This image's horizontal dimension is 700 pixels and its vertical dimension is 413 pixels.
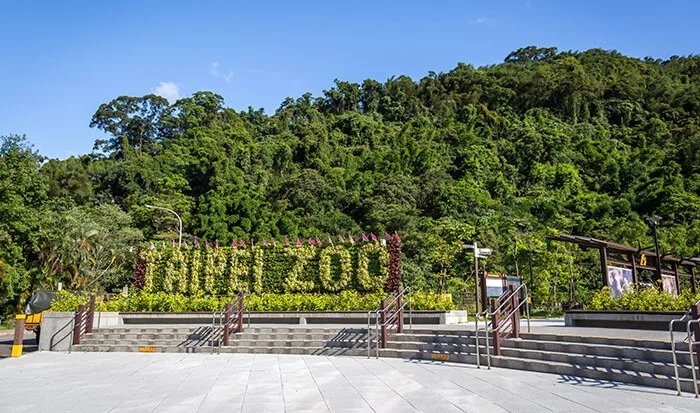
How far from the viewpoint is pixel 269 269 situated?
79.1 feet

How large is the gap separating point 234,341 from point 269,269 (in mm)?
9239

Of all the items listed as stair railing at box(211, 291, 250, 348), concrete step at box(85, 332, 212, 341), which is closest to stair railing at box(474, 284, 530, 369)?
stair railing at box(211, 291, 250, 348)

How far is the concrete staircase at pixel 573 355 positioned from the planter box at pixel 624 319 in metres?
3.83

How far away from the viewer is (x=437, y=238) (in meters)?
38.5

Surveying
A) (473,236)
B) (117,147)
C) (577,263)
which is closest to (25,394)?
(577,263)

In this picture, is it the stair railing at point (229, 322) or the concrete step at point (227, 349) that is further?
the stair railing at point (229, 322)

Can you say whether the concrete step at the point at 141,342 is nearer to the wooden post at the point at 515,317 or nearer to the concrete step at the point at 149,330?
the concrete step at the point at 149,330

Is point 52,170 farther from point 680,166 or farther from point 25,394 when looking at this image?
point 680,166

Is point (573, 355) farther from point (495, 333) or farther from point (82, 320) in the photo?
point (82, 320)

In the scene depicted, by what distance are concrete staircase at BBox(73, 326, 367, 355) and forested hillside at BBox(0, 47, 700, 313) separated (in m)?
14.7

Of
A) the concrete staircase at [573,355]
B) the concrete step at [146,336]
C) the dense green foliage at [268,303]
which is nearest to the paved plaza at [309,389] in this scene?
the concrete staircase at [573,355]

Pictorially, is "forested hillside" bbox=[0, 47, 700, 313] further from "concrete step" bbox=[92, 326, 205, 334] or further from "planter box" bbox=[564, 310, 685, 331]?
"planter box" bbox=[564, 310, 685, 331]

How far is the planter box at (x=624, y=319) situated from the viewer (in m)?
12.5

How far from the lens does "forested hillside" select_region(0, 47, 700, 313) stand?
33.9 meters
